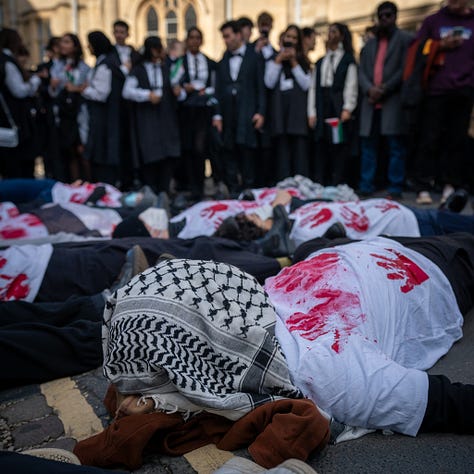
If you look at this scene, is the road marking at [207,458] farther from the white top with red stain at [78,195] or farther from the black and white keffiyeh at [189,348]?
the white top with red stain at [78,195]

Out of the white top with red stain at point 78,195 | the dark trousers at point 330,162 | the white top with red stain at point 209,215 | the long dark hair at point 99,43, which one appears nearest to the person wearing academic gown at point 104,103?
the long dark hair at point 99,43

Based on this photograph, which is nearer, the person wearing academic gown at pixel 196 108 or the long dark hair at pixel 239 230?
the long dark hair at pixel 239 230

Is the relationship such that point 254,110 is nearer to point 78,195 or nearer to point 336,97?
point 336,97

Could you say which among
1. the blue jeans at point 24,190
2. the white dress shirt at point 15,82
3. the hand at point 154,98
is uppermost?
the white dress shirt at point 15,82

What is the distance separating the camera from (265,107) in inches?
285

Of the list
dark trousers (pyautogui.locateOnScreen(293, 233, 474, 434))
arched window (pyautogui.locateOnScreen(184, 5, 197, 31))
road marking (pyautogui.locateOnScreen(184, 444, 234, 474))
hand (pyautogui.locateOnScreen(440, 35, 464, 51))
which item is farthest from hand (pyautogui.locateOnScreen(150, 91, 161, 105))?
arched window (pyautogui.locateOnScreen(184, 5, 197, 31))

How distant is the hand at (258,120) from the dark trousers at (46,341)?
4.81 metres

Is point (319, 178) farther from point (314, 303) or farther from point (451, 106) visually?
point (314, 303)

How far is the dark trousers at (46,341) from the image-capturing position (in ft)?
8.13

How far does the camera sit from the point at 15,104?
7.29 meters

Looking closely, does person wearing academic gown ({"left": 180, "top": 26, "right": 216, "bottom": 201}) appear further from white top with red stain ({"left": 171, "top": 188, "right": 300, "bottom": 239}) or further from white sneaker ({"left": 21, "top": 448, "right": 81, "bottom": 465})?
white sneaker ({"left": 21, "top": 448, "right": 81, "bottom": 465})

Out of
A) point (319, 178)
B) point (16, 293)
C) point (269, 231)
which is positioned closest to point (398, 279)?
point (269, 231)

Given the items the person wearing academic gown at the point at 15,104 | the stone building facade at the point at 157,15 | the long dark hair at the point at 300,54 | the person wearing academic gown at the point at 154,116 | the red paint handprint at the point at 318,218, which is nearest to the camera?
the red paint handprint at the point at 318,218

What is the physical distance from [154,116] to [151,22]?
1306 centimetres
